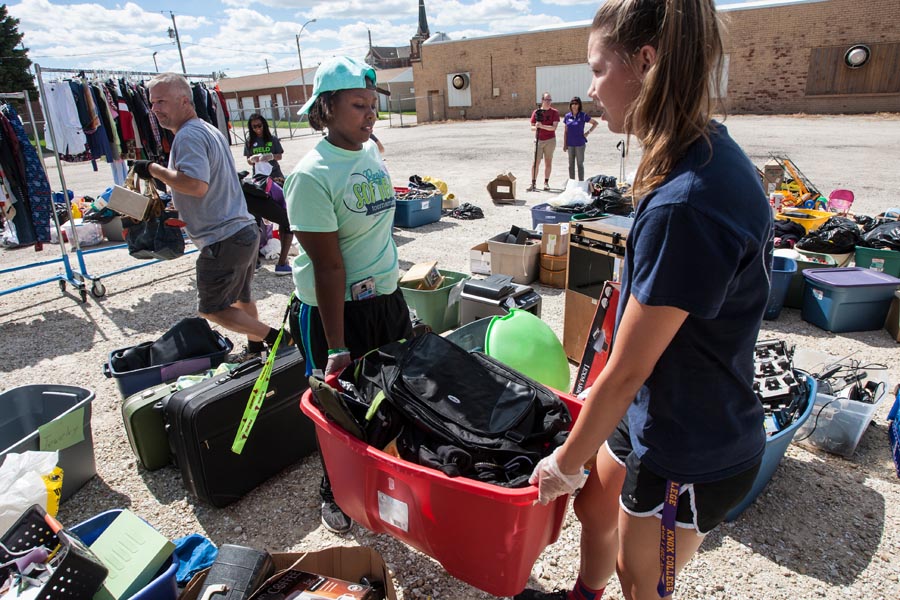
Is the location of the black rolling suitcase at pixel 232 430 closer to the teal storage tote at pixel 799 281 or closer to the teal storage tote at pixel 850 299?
the teal storage tote at pixel 850 299

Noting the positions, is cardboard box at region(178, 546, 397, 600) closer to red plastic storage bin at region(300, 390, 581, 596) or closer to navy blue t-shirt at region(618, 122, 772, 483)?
red plastic storage bin at region(300, 390, 581, 596)

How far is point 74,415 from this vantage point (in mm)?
2771

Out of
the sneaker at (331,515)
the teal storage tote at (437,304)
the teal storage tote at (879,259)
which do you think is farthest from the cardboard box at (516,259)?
the sneaker at (331,515)

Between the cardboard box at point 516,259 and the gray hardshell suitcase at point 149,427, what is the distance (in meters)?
3.53

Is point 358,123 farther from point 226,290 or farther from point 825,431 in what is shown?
point 825,431

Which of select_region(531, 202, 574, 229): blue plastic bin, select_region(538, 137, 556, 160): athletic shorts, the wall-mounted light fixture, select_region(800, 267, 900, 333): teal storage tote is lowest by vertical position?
select_region(800, 267, 900, 333): teal storage tote

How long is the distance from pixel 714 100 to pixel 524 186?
10662 millimetres

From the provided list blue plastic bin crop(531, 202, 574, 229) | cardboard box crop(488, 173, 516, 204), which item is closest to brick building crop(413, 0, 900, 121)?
cardboard box crop(488, 173, 516, 204)

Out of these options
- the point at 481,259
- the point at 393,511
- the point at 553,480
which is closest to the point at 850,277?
the point at 481,259

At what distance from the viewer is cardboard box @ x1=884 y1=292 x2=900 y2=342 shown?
169 inches

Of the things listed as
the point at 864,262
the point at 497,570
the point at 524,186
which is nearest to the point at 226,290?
the point at 497,570

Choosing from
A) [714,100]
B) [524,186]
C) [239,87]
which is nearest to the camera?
[714,100]

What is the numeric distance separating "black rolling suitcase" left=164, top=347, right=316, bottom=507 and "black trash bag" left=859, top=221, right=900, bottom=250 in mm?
5370

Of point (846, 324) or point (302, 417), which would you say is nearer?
point (302, 417)
